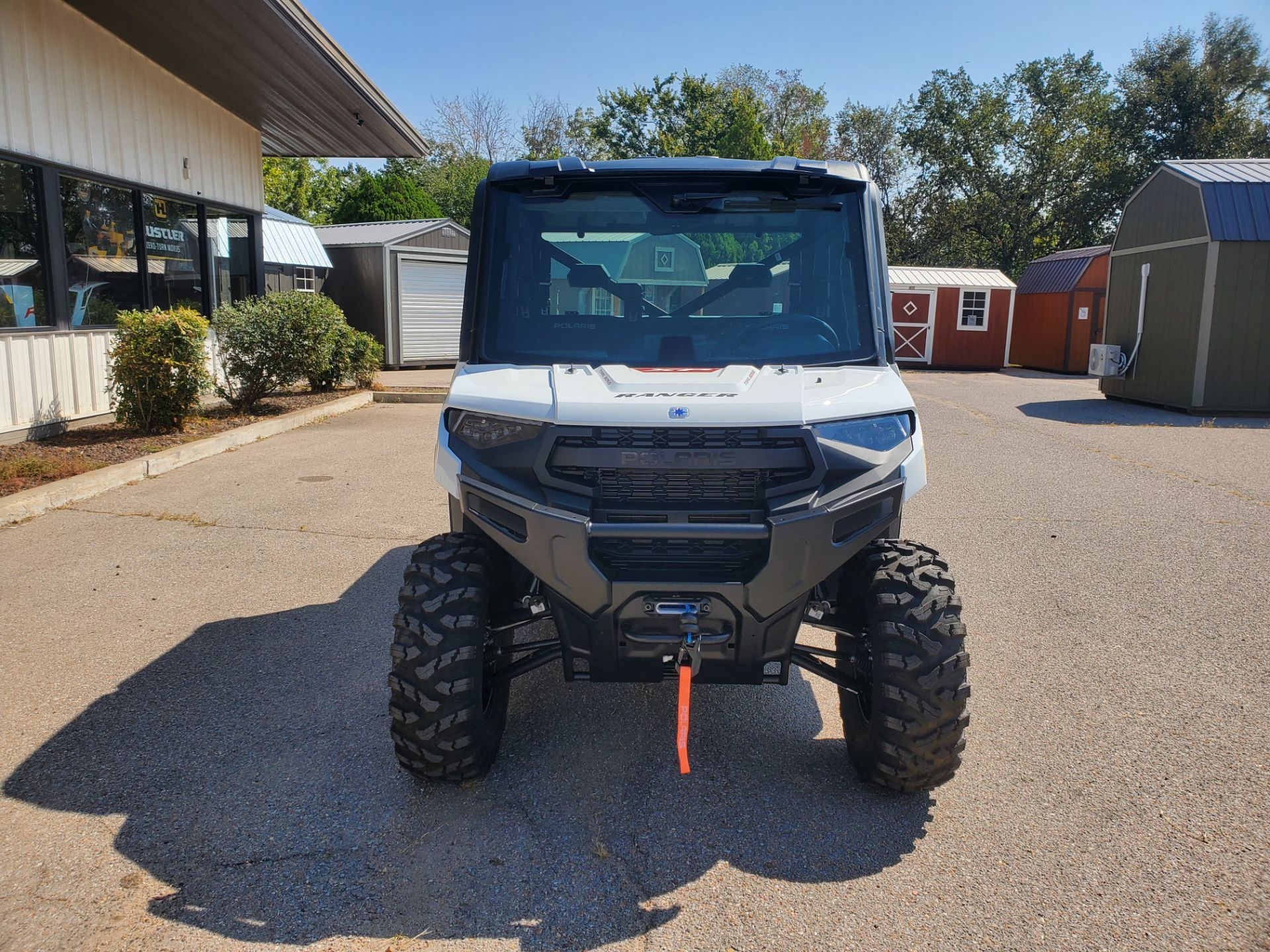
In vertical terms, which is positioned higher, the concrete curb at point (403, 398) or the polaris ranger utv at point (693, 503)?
the polaris ranger utv at point (693, 503)

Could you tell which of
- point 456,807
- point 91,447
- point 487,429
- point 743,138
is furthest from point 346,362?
point 743,138

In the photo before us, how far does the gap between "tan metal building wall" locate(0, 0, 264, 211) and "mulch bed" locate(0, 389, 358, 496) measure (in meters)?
2.76

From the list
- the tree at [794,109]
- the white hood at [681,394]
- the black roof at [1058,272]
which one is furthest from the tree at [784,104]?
the white hood at [681,394]

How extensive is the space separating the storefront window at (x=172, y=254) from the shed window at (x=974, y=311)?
2346cm

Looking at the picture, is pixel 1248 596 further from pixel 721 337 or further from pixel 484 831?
pixel 484 831

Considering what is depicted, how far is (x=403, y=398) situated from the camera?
15.5 m

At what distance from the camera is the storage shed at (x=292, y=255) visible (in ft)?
68.1

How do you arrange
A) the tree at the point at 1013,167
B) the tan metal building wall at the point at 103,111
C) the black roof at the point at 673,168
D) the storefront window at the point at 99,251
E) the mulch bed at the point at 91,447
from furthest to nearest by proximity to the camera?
1. the tree at the point at 1013,167
2. the storefront window at the point at 99,251
3. the tan metal building wall at the point at 103,111
4. the mulch bed at the point at 91,447
5. the black roof at the point at 673,168

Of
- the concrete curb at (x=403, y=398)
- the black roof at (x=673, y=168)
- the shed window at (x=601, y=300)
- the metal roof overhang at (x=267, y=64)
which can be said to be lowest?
the concrete curb at (x=403, y=398)

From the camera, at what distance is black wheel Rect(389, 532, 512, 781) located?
304 centimetres

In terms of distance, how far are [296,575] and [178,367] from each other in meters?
4.93

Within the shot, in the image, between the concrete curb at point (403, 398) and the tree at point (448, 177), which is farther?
the tree at point (448, 177)

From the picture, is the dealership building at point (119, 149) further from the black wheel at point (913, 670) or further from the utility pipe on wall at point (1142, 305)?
the utility pipe on wall at point (1142, 305)

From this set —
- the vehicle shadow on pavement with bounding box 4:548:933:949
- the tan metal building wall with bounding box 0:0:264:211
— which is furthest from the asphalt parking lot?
the tan metal building wall with bounding box 0:0:264:211
